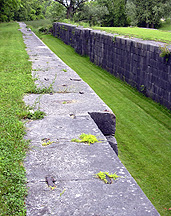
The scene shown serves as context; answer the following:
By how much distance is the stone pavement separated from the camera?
2156 mm

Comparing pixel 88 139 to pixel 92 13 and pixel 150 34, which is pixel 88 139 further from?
pixel 92 13

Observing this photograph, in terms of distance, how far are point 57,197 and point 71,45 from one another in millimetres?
18189

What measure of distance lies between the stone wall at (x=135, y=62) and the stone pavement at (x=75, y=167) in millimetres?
3370

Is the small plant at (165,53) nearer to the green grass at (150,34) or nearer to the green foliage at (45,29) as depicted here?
the green grass at (150,34)

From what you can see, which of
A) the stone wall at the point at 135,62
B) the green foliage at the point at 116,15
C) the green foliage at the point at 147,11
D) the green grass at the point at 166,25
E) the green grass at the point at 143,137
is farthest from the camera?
the green foliage at the point at 116,15

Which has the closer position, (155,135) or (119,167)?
(119,167)

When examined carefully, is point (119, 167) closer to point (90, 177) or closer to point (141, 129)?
point (90, 177)

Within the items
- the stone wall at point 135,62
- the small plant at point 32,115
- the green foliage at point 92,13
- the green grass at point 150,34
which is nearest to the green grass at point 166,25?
the green foliage at point 92,13

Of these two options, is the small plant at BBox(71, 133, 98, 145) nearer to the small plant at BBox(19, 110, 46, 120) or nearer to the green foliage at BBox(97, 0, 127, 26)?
the small plant at BBox(19, 110, 46, 120)

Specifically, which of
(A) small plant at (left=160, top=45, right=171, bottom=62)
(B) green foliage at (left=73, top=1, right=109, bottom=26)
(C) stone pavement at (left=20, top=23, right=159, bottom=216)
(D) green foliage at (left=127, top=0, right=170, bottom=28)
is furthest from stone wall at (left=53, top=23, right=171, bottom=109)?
(B) green foliage at (left=73, top=1, right=109, bottom=26)

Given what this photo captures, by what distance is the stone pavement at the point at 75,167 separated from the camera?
84.9 inches

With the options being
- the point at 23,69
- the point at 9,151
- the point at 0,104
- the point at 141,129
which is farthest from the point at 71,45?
the point at 9,151

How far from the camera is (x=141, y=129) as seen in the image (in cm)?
619

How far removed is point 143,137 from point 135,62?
12.4 ft
